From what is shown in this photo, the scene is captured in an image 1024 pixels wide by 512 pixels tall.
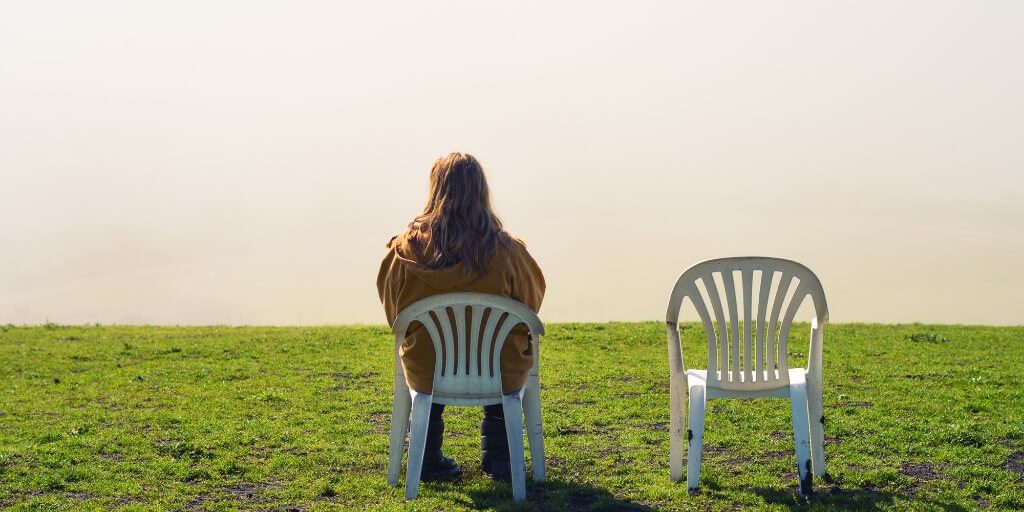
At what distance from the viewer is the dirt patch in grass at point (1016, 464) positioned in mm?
7367

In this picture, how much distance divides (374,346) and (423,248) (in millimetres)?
8616

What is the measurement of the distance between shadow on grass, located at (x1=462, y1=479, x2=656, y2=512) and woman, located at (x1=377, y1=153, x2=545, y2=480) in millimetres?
676

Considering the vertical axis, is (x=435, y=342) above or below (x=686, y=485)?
above

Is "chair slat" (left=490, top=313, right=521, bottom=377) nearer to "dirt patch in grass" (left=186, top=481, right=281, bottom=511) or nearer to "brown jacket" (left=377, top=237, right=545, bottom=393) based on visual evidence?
"brown jacket" (left=377, top=237, right=545, bottom=393)

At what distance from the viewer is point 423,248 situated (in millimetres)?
Answer: 6719

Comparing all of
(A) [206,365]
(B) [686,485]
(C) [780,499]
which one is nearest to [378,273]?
(B) [686,485]

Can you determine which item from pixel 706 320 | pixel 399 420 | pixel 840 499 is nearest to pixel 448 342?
pixel 399 420

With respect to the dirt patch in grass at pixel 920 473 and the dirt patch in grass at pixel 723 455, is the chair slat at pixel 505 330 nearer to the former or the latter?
the dirt patch in grass at pixel 723 455

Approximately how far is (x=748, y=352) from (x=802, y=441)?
614 millimetres

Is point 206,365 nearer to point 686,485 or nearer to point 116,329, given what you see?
point 116,329

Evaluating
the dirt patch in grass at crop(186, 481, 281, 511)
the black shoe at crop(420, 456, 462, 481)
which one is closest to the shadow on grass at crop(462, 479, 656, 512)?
the black shoe at crop(420, 456, 462, 481)

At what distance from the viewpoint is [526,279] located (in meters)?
6.77

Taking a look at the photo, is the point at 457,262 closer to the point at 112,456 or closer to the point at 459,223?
the point at 459,223

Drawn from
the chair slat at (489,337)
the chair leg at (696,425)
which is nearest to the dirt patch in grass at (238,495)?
the chair slat at (489,337)
